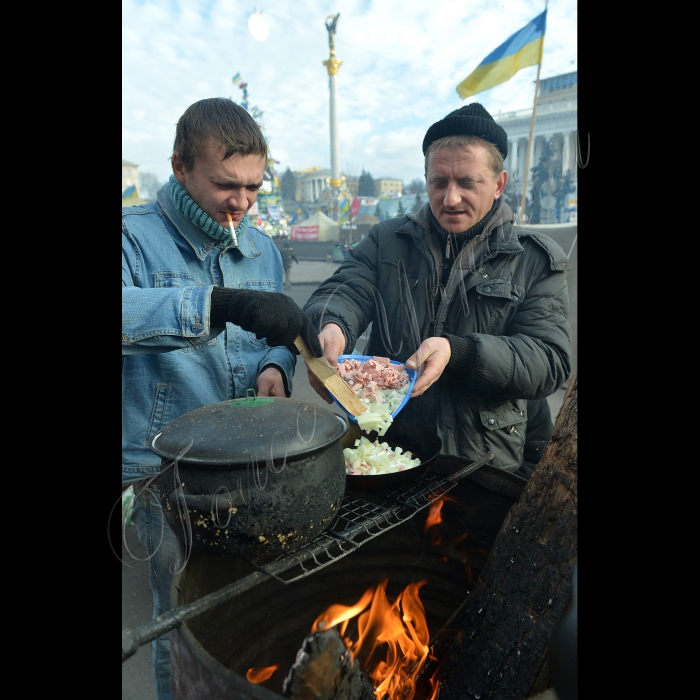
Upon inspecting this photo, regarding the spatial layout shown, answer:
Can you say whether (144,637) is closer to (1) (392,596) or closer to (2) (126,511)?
(2) (126,511)

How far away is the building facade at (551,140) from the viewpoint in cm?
112

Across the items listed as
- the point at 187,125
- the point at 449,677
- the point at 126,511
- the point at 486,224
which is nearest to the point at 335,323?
the point at 486,224

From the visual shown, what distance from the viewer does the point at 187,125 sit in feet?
5.99

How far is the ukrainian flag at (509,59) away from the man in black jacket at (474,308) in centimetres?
34

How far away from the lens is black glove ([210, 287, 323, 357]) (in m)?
1.50

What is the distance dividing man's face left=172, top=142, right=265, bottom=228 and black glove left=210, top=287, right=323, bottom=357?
21.6 inches

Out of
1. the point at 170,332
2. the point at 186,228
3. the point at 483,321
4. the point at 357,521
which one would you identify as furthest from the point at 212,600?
the point at 483,321

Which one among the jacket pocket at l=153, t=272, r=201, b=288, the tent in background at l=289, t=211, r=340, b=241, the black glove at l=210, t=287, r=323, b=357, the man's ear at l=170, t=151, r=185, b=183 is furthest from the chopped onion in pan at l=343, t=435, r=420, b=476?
the tent in background at l=289, t=211, r=340, b=241

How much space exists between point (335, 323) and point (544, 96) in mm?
1472

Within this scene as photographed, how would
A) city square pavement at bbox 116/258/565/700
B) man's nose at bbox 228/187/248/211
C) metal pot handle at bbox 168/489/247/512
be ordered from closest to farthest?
1. metal pot handle at bbox 168/489/247/512
2. man's nose at bbox 228/187/248/211
3. city square pavement at bbox 116/258/565/700

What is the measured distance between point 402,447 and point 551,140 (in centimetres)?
153

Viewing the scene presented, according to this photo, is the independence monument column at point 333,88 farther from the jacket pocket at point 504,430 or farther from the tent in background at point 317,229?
the tent in background at point 317,229

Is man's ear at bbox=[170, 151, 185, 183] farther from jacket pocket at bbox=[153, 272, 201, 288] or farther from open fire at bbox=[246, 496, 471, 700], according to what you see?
open fire at bbox=[246, 496, 471, 700]

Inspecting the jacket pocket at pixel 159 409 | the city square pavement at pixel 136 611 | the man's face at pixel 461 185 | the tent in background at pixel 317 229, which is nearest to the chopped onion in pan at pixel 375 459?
the city square pavement at pixel 136 611
